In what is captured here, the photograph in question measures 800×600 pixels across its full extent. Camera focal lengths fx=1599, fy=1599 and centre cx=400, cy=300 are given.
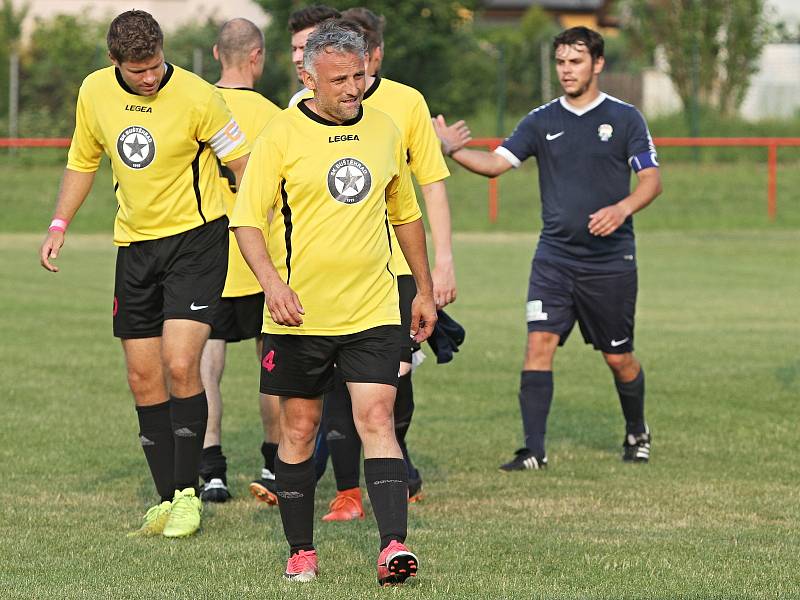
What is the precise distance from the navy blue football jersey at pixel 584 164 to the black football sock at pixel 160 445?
2729 millimetres

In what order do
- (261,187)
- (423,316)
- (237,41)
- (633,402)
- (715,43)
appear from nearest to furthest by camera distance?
(261,187) → (423,316) → (237,41) → (633,402) → (715,43)

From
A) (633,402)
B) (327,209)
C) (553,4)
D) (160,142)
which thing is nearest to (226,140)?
(160,142)

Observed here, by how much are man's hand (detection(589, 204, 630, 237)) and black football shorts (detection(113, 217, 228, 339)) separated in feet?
7.70

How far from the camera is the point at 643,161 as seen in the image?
8.77 metres

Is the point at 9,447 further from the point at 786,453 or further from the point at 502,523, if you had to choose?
the point at 786,453

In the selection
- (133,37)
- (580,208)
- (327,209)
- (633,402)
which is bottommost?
(633,402)

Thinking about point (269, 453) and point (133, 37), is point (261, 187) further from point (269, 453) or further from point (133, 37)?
point (269, 453)

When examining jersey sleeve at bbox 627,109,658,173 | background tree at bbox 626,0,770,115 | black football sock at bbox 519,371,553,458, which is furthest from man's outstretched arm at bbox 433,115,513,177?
background tree at bbox 626,0,770,115

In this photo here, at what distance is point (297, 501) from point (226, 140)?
1.75 m

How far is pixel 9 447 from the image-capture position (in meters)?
8.93

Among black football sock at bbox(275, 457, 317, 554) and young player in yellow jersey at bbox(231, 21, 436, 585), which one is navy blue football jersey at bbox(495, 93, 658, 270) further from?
black football sock at bbox(275, 457, 317, 554)

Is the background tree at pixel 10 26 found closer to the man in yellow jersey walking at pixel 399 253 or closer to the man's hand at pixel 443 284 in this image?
the man in yellow jersey walking at pixel 399 253

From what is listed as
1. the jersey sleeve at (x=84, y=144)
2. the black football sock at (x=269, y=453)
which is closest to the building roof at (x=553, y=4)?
the black football sock at (x=269, y=453)

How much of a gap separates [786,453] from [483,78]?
27569mm
